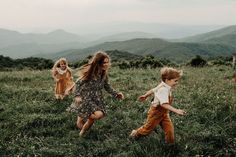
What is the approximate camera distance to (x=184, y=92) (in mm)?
15102

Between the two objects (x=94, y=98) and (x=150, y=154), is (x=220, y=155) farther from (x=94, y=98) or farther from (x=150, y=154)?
(x=94, y=98)

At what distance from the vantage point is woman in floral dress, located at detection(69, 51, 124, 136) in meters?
10.4

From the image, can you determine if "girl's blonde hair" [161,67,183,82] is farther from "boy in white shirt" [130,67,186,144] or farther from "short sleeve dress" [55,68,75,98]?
"short sleeve dress" [55,68,75,98]

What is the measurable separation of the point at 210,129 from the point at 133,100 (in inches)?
160

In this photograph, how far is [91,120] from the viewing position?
10.5 meters

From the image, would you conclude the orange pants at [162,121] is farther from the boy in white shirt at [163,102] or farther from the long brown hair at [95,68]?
the long brown hair at [95,68]

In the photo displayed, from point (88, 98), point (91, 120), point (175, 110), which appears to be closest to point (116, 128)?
point (91, 120)

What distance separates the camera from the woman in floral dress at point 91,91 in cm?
1043

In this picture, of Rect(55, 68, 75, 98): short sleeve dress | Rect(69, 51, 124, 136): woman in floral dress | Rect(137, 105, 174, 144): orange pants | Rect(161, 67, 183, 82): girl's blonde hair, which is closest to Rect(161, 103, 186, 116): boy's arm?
Rect(137, 105, 174, 144): orange pants

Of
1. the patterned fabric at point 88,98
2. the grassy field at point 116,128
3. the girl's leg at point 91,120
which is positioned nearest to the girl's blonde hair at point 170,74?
the grassy field at point 116,128

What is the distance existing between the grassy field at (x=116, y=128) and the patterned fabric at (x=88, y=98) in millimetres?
602

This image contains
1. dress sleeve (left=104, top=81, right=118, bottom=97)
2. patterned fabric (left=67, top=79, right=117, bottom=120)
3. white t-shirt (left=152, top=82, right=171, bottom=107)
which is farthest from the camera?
dress sleeve (left=104, top=81, right=118, bottom=97)

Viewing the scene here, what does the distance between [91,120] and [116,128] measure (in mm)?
830

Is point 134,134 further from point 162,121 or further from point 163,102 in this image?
point 163,102
